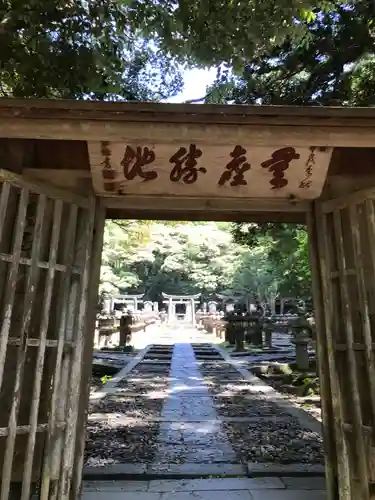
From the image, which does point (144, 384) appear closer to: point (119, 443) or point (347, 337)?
point (119, 443)

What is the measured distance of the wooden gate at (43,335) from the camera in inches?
117

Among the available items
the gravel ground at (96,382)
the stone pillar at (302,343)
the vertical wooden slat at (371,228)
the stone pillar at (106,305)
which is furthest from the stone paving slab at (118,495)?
the stone pillar at (106,305)

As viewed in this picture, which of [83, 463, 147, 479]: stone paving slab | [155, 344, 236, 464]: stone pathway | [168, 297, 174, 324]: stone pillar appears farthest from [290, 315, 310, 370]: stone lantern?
[168, 297, 174, 324]: stone pillar

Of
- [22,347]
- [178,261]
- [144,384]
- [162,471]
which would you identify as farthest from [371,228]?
[178,261]

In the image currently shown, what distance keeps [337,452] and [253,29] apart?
4429mm

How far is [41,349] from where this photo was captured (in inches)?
120

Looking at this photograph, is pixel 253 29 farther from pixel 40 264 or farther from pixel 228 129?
pixel 40 264

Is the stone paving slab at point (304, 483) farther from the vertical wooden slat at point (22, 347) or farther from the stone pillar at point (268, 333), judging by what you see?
the stone pillar at point (268, 333)

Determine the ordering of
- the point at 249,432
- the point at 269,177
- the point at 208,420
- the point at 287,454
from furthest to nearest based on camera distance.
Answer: the point at 208,420 → the point at 249,432 → the point at 287,454 → the point at 269,177

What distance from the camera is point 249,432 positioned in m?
5.70

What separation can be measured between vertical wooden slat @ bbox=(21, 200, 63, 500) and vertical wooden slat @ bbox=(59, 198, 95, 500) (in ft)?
0.72

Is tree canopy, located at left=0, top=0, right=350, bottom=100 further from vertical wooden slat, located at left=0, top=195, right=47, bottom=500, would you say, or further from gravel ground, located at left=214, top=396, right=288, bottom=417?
gravel ground, located at left=214, top=396, right=288, bottom=417

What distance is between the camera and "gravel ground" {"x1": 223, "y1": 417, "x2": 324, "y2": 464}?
4644 mm

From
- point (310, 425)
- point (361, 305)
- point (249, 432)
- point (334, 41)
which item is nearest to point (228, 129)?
point (361, 305)
